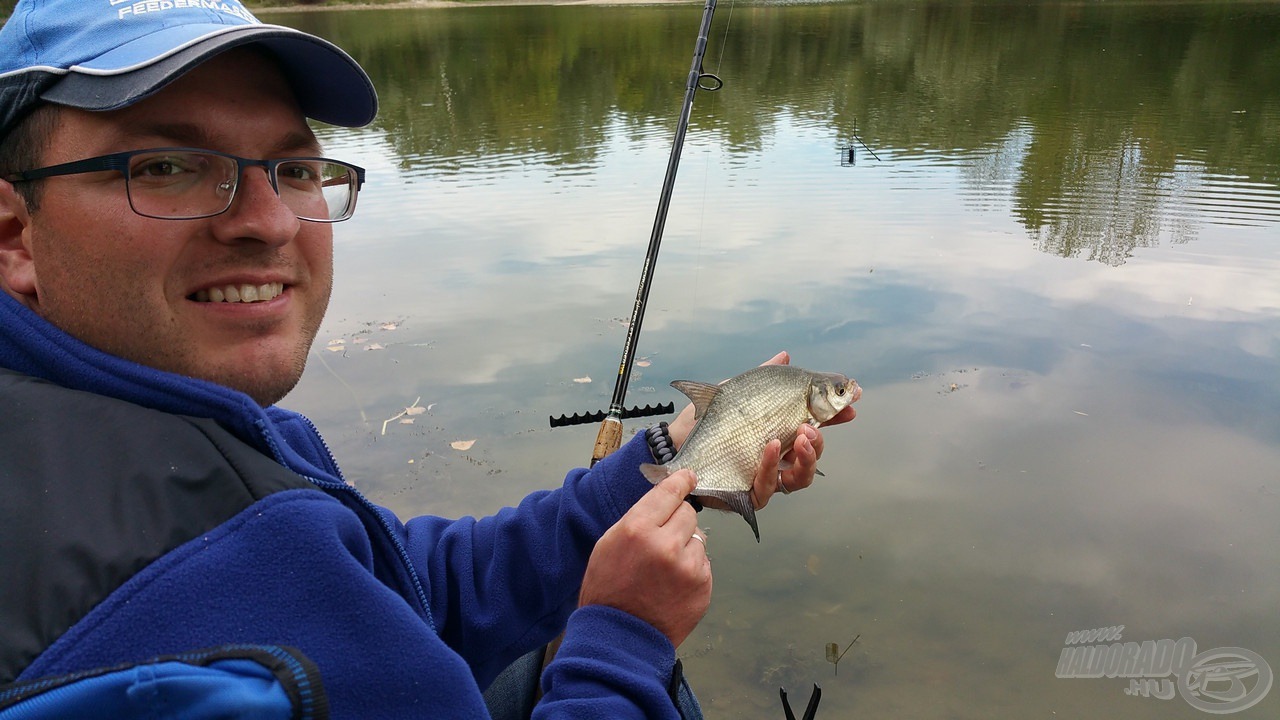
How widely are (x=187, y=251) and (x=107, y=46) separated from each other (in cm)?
32

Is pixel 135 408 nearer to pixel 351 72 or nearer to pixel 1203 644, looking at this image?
pixel 351 72

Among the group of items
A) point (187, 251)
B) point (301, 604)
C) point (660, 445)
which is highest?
point (187, 251)

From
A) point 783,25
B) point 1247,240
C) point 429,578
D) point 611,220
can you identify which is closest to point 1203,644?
point 429,578

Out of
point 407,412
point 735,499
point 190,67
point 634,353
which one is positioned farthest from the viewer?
point 407,412

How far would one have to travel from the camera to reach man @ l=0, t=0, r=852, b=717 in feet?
3.05

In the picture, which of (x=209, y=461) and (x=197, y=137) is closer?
(x=209, y=461)

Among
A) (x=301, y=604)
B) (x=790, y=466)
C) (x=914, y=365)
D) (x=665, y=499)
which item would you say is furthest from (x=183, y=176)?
(x=914, y=365)

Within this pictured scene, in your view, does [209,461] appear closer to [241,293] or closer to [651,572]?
[241,293]

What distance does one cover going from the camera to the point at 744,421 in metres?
2.12

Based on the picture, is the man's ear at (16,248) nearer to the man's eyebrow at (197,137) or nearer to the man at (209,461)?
the man at (209,461)

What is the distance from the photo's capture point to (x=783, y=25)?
107 feet

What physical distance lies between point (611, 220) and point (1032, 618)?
6346mm

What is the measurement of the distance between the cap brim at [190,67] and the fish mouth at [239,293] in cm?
30

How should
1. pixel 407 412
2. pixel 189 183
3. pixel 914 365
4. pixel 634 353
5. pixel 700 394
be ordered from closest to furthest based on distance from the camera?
pixel 189 183 < pixel 700 394 < pixel 634 353 < pixel 407 412 < pixel 914 365
